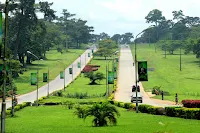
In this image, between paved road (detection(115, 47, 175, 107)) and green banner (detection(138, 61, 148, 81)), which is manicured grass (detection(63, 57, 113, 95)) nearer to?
paved road (detection(115, 47, 175, 107))

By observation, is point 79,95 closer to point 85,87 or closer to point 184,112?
point 85,87

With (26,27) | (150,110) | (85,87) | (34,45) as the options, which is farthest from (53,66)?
(150,110)

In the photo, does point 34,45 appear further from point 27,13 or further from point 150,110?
point 150,110

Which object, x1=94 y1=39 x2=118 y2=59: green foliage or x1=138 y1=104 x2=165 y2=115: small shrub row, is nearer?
x1=138 y1=104 x2=165 y2=115: small shrub row

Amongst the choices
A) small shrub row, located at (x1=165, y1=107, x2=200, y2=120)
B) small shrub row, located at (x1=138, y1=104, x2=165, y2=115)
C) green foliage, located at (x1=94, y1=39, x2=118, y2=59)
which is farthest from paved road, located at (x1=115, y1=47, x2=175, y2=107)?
small shrub row, located at (x1=165, y1=107, x2=200, y2=120)

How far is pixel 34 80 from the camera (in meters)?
57.4

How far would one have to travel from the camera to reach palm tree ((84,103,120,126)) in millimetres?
25531

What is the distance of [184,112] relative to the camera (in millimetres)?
30578

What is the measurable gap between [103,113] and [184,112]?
7701 mm

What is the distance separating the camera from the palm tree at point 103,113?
25.5 m

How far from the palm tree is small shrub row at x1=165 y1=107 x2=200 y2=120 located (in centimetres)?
660

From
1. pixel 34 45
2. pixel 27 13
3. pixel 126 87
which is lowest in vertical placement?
pixel 126 87

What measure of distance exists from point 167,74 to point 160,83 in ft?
60.0

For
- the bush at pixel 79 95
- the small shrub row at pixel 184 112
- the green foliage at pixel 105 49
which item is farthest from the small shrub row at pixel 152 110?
the green foliage at pixel 105 49
